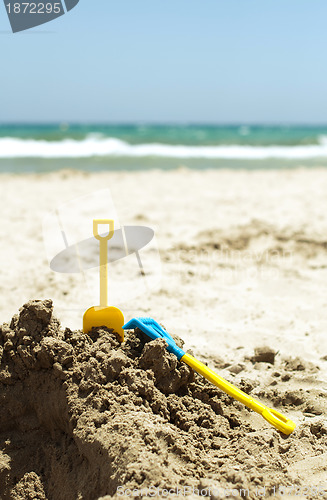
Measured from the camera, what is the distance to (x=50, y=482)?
5.34ft

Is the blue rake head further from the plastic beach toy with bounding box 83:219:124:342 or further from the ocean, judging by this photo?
the ocean

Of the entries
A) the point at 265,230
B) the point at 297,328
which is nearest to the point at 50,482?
the point at 297,328

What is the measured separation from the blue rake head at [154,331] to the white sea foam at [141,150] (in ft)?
40.6

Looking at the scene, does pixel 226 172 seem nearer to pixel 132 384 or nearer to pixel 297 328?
pixel 297 328

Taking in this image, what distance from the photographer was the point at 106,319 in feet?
6.27

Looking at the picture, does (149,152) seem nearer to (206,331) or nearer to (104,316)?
(206,331)

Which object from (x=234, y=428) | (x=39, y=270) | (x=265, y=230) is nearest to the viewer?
(x=234, y=428)

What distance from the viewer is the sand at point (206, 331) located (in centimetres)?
154

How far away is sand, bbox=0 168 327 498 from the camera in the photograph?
5.07 feet

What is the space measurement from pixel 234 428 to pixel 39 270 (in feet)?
7.23

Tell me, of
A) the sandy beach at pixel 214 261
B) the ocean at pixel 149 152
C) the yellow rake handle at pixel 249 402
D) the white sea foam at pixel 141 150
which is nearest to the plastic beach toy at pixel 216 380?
the yellow rake handle at pixel 249 402

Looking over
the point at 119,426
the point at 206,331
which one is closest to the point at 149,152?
the point at 206,331

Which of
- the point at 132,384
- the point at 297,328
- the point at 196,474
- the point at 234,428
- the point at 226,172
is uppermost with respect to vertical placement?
the point at 132,384

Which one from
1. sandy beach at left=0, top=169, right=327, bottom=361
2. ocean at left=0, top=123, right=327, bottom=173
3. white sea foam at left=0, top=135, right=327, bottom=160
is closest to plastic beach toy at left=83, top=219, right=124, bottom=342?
sandy beach at left=0, top=169, right=327, bottom=361
